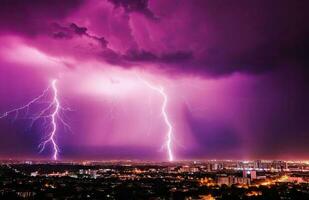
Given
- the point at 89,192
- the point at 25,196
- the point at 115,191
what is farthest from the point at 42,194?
the point at 115,191

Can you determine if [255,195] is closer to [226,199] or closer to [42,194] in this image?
[226,199]

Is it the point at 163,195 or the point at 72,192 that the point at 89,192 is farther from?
the point at 163,195

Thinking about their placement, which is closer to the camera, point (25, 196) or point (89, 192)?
point (25, 196)

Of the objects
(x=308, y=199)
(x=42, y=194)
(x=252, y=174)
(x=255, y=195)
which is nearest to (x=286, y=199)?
(x=308, y=199)

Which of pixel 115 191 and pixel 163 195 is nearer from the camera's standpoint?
pixel 163 195

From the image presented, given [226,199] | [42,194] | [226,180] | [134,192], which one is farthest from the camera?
[226,180]

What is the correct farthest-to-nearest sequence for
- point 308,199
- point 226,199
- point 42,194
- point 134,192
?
point 134,192, point 42,194, point 226,199, point 308,199

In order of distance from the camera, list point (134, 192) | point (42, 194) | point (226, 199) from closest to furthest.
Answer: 1. point (226, 199)
2. point (42, 194)
3. point (134, 192)

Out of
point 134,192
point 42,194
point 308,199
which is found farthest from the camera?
point 134,192
